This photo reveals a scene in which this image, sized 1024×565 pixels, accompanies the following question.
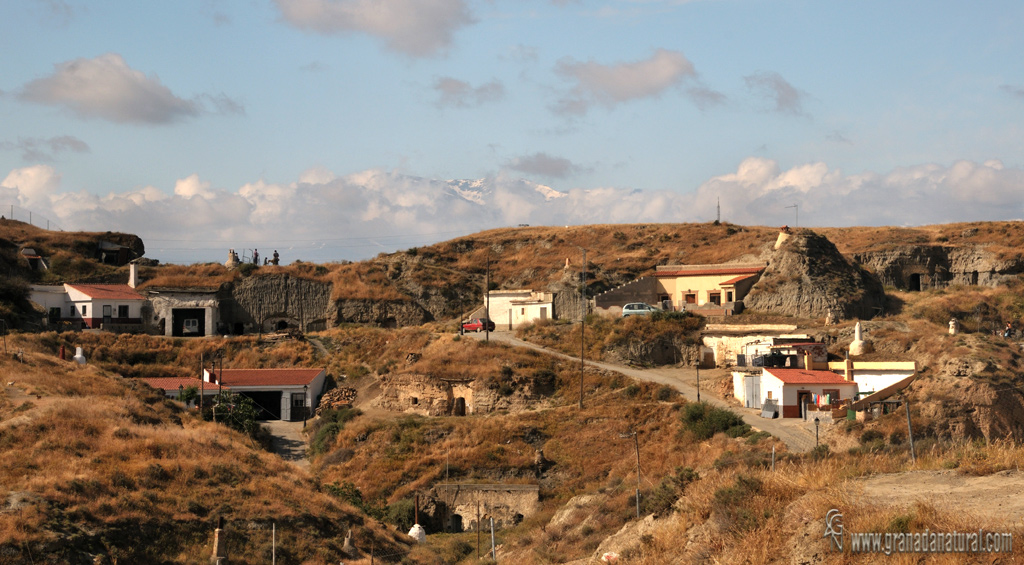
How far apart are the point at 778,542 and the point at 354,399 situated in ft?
133

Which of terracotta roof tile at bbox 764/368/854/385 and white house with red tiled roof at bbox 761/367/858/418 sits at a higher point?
terracotta roof tile at bbox 764/368/854/385

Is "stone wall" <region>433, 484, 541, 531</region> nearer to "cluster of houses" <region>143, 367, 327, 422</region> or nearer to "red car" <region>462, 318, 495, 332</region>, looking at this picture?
"cluster of houses" <region>143, 367, 327, 422</region>

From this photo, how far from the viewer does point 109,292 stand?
60.7m

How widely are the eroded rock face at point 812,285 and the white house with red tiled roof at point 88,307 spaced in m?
39.8

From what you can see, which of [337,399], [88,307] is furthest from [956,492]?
[88,307]

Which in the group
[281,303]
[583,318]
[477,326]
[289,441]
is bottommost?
[289,441]

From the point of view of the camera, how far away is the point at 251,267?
67.1m

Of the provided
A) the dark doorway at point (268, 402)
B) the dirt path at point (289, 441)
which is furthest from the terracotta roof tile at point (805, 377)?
the dark doorway at point (268, 402)

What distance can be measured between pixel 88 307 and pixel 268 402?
16392 mm

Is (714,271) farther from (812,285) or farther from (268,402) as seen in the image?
(268,402)

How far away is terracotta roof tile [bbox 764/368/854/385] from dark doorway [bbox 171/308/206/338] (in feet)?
126

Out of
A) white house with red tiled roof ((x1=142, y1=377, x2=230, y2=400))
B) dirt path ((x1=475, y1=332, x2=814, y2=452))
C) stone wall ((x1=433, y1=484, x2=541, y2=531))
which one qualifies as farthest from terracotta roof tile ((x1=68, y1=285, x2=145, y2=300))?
stone wall ((x1=433, y1=484, x2=541, y2=531))

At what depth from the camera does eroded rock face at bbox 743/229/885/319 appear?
177 ft

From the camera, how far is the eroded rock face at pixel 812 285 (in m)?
54.0
